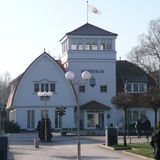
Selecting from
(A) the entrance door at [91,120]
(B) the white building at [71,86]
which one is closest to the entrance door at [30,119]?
(B) the white building at [71,86]

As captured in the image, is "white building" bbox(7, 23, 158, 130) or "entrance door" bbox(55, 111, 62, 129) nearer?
"white building" bbox(7, 23, 158, 130)

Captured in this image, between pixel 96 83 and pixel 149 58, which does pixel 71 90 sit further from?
pixel 149 58

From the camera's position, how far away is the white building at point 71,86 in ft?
228

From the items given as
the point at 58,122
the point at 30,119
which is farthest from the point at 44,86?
the point at 58,122

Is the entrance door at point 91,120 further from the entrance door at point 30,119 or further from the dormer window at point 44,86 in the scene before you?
the entrance door at point 30,119

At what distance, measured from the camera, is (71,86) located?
2771 inches

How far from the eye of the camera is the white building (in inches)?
2736

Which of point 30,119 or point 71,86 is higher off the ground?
point 71,86

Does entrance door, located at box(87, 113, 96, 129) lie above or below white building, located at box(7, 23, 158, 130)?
below

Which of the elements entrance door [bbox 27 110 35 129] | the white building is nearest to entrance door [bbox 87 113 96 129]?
the white building

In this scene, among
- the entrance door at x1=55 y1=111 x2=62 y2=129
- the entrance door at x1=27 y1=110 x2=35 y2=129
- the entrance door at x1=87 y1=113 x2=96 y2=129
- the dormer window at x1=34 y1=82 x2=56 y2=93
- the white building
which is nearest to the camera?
the white building

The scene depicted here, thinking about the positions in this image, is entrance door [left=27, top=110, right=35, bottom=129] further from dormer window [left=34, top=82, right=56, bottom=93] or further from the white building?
dormer window [left=34, top=82, right=56, bottom=93]

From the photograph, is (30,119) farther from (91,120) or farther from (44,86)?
(91,120)

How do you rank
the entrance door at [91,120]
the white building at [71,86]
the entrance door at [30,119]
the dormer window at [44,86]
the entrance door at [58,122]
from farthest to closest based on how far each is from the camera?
the entrance door at [91,120]
the entrance door at [58,122]
the entrance door at [30,119]
the dormer window at [44,86]
the white building at [71,86]
